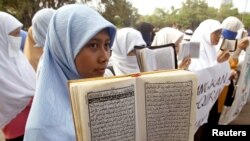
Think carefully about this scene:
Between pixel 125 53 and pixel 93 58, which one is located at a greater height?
pixel 93 58

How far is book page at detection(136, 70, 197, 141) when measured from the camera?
83 cm

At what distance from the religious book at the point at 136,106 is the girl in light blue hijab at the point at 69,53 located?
27 centimetres

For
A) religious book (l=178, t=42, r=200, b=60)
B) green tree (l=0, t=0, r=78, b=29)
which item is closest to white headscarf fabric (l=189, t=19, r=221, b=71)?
religious book (l=178, t=42, r=200, b=60)

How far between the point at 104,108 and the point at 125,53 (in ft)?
5.62

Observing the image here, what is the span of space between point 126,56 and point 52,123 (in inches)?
58.8

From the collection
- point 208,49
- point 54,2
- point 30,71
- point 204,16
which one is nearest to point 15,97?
point 30,71

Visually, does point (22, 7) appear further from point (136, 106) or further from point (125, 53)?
point (136, 106)

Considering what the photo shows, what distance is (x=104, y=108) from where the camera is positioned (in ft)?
2.47

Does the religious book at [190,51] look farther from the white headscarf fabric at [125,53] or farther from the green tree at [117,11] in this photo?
the green tree at [117,11]

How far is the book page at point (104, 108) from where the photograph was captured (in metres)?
0.73

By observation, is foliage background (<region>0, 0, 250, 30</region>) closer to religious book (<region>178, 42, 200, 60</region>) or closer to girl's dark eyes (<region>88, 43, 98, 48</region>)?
religious book (<region>178, 42, 200, 60</region>)

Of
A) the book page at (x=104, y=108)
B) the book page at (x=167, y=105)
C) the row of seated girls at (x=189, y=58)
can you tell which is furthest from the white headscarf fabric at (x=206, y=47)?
the book page at (x=104, y=108)

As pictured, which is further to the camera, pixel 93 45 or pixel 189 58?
pixel 189 58

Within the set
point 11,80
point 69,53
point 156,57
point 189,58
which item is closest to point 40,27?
point 11,80
